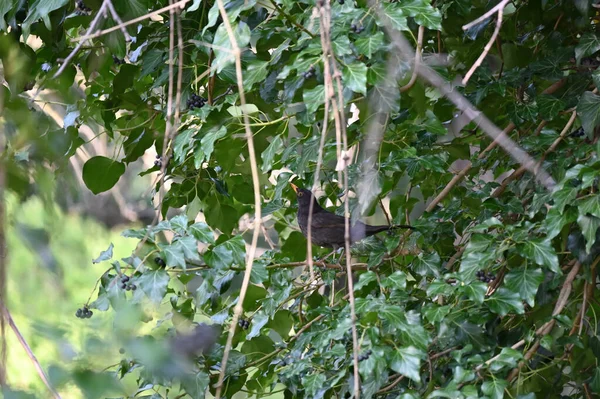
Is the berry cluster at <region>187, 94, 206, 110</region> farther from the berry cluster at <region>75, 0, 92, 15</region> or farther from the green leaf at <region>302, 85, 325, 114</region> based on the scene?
the green leaf at <region>302, 85, 325, 114</region>

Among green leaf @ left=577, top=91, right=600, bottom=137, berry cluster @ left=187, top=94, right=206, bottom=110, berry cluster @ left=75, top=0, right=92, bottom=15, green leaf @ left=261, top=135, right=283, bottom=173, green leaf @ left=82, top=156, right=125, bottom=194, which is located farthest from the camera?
green leaf @ left=82, top=156, right=125, bottom=194

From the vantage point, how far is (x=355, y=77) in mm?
2172

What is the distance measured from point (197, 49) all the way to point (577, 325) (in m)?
1.60

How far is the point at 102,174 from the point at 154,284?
1.08m

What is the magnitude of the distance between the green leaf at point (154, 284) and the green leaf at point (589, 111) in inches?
55.9

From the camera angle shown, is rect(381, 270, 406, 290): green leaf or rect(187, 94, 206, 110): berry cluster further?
rect(187, 94, 206, 110): berry cluster

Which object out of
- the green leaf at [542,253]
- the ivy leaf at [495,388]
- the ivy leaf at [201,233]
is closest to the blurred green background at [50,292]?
the ivy leaf at [201,233]

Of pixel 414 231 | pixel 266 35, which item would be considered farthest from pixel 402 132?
pixel 266 35

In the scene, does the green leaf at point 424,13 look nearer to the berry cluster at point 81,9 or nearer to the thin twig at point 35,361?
the berry cluster at point 81,9

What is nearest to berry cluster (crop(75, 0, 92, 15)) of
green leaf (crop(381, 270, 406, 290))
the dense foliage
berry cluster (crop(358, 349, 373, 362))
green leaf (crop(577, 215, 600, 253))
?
the dense foliage

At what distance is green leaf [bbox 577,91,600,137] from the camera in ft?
8.59

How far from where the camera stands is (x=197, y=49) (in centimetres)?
294

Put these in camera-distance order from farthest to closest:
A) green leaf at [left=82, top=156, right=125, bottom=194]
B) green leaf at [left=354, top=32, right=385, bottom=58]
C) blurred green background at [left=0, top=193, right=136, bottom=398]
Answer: green leaf at [left=82, top=156, right=125, bottom=194], green leaf at [left=354, top=32, right=385, bottom=58], blurred green background at [left=0, top=193, right=136, bottom=398]

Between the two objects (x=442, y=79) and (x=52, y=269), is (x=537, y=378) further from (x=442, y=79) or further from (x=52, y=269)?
(x=52, y=269)
